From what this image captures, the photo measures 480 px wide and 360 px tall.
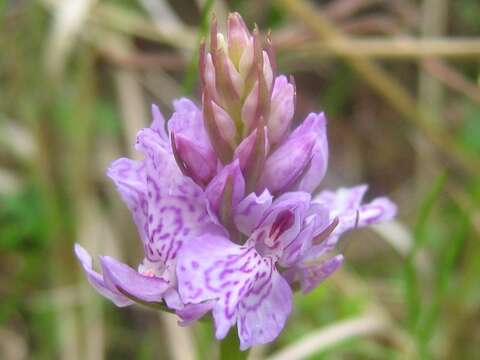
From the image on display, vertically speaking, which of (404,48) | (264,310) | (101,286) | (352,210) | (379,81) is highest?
(404,48)

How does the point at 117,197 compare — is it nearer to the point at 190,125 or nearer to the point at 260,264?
the point at 190,125

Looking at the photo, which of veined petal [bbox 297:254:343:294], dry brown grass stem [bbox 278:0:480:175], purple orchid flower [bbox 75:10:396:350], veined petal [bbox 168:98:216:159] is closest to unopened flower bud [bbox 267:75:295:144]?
purple orchid flower [bbox 75:10:396:350]

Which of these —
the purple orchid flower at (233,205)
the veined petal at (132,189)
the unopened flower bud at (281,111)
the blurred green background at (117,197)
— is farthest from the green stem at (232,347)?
the blurred green background at (117,197)

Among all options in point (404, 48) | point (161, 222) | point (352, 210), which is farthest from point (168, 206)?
point (404, 48)

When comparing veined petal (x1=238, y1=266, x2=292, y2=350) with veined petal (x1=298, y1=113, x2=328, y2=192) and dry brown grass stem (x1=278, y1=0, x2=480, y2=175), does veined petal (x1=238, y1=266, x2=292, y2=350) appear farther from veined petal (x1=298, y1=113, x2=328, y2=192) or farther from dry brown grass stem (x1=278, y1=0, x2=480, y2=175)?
dry brown grass stem (x1=278, y1=0, x2=480, y2=175)

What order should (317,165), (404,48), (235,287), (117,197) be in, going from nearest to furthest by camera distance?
(235,287) < (317,165) < (404,48) < (117,197)

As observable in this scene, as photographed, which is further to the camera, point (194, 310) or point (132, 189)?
point (132, 189)

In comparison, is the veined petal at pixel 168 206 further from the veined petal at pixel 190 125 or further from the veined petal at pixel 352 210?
the veined petal at pixel 352 210
